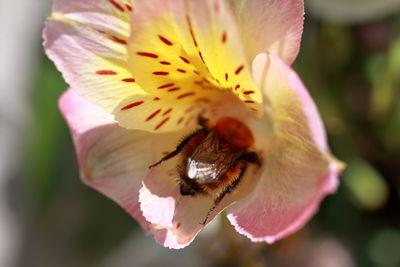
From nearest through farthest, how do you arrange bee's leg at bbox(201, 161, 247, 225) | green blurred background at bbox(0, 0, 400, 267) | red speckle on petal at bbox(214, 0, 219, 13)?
red speckle on petal at bbox(214, 0, 219, 13)
bee's leg at bbox(201, 161, 247, 225)
green blurred background at bbox(0, 0, 400, 267)

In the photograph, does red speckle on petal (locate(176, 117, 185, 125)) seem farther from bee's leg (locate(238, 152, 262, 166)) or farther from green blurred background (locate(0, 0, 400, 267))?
green blurred background (locate(0, 0, 400, 267))

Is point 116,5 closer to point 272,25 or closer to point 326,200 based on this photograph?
point 272,25

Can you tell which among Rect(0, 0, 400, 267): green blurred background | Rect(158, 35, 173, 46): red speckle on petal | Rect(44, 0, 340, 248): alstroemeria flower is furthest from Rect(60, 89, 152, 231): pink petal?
Rect(0, 0, 400, 267): green blurred background

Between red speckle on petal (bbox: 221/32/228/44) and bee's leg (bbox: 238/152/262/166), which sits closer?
red speckle on petal (bbox: 221/32/228/44)

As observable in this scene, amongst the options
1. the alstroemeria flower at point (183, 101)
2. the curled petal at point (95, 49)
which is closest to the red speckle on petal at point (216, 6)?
the alstroemeria flower at point (183, 101)

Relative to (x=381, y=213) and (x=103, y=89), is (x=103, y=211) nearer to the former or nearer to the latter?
(x=381, y=213)

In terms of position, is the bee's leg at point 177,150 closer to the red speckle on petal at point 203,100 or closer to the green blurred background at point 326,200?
the red speckle on petal at point 203,100

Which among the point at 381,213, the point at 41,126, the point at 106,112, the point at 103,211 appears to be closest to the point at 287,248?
the point at 381,213
